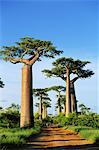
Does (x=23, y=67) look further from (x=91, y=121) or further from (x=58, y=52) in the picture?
(x=91, y=121)

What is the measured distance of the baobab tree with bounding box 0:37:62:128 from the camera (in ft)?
75.9

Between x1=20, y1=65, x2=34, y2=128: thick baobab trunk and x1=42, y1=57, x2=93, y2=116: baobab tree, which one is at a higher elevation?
x1=42, y1=57, x2=93, y2=116: baobab tree

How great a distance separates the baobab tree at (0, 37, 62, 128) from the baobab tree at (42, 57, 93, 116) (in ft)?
33.3

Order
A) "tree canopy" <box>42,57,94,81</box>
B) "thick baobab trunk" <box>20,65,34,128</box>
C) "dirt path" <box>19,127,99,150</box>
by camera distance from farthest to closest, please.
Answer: "tree canopy" <box>42,57,94,81</box> → "thick baobab trunk" <box>20,65,34,128</box> → "dirt path" <box>19,127,99,150</box>

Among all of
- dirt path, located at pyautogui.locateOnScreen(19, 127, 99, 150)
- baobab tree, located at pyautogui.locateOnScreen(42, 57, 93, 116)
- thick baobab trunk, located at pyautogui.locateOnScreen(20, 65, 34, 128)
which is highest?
baobab tree, located at pyautogui.locateOnScreen(42, 57, 93, 116)

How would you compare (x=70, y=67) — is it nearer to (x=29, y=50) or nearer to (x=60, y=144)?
(x=29, y=50)

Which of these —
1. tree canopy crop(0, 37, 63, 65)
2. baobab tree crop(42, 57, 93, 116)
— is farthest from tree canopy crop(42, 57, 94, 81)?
tree canopy crop(0, 37, 63, 65)

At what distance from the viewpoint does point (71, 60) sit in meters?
34.4

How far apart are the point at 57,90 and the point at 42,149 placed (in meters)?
32.7

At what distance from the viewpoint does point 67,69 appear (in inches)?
1383

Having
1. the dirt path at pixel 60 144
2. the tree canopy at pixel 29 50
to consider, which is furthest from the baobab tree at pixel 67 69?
the dirt path at pixel 60 144

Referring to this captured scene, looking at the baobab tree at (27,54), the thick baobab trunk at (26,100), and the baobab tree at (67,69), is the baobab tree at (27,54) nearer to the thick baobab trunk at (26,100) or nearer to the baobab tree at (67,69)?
the thick baobab trunk at (26,100)

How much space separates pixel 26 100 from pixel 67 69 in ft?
41.0

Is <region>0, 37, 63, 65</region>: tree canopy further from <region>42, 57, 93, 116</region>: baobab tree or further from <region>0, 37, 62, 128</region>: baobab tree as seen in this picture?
<region>42, 57, 93, 116</region>: baobab tree
